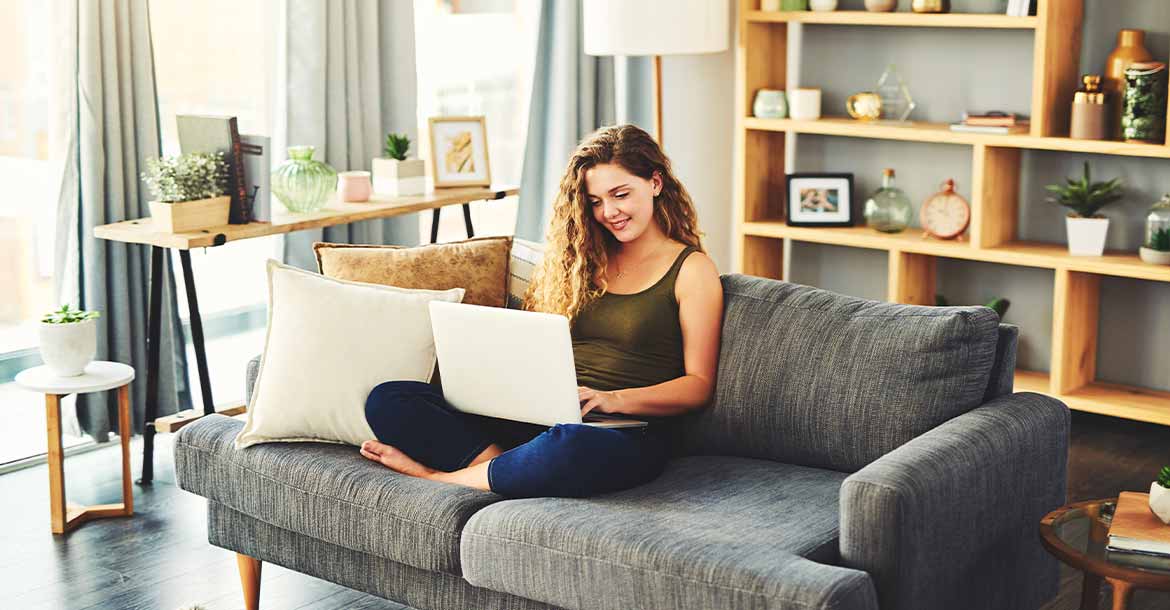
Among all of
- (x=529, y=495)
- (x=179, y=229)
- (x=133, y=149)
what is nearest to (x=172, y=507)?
(x=179, y=229)

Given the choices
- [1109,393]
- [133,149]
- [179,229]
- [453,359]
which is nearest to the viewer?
[453,359]

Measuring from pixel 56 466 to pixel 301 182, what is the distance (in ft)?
3.51

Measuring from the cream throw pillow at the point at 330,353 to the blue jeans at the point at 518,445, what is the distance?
62 millimetres

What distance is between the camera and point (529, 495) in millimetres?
2510

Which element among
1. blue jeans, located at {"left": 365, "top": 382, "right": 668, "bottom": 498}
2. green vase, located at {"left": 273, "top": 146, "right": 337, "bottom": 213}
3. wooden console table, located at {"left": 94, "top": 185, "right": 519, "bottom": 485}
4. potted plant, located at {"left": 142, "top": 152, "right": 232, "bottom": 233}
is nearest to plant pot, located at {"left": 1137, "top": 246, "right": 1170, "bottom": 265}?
blue jeans, located at {"left": 365, "top": 382, "right": 668, "bottom": 498}

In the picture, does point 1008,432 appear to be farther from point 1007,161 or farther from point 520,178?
point 520,178

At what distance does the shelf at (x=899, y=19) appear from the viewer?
4254 mm

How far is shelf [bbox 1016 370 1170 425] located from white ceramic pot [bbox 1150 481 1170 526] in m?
2.01

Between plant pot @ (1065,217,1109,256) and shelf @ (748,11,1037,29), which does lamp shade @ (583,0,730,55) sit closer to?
shelf @ (748,11,1037,29)

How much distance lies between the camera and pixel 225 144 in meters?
3.65

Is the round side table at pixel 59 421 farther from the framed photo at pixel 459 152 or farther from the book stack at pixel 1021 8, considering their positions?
the book stack at pixel 1021 8

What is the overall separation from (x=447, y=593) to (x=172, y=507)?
4.38 feet

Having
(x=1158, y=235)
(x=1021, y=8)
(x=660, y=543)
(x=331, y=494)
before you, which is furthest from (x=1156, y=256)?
(x=331, y=494)

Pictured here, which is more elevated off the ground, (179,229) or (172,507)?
(179,229)
